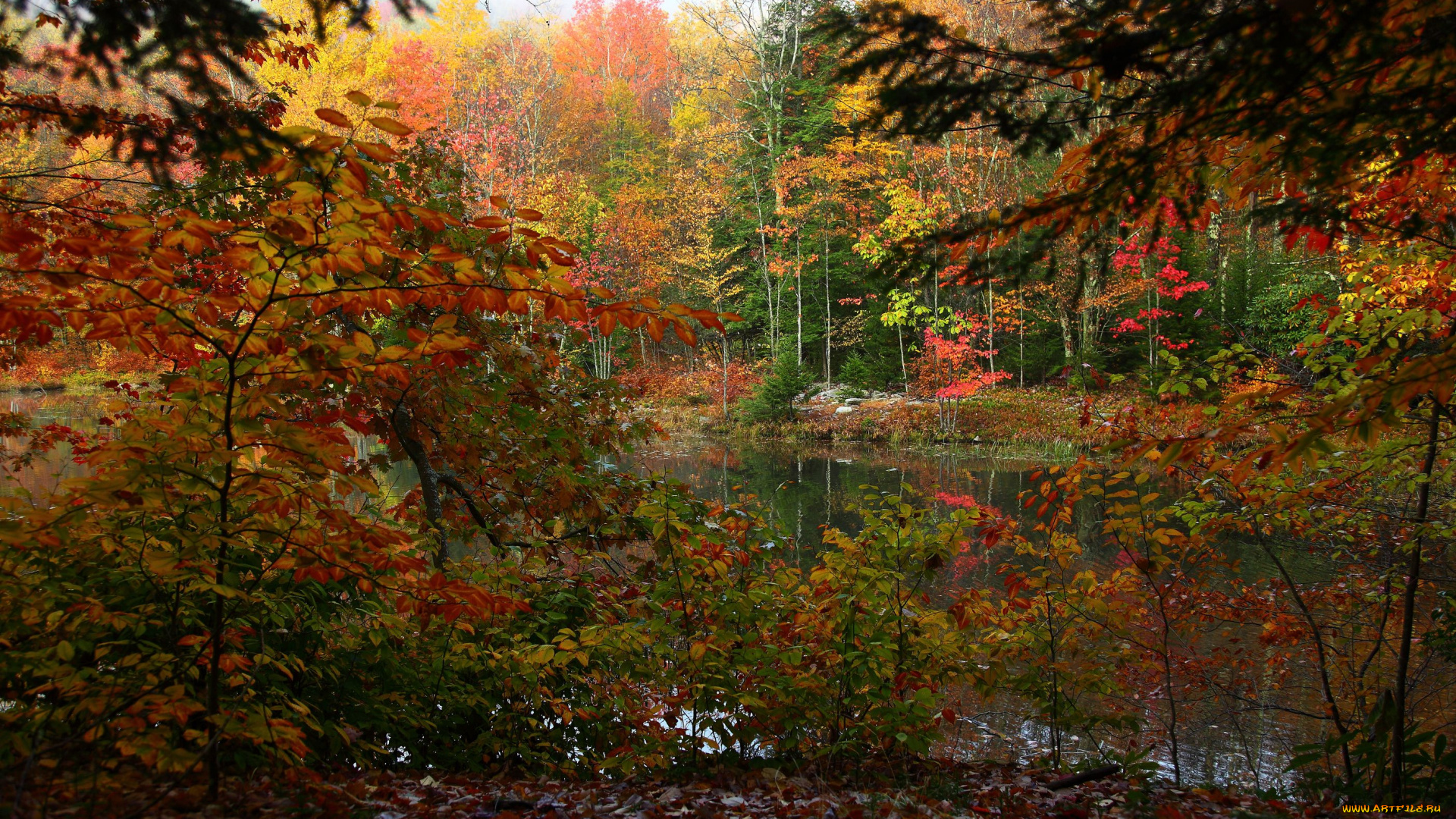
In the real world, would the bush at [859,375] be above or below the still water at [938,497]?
above

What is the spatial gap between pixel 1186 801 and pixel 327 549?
10.5ft

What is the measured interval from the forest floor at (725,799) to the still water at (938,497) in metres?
0.96

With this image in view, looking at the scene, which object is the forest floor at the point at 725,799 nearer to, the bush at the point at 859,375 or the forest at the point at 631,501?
the forest at the point at 631,501

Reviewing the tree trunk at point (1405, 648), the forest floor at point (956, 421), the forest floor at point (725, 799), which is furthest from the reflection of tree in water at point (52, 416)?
the tree trunk at point (1405, 648)

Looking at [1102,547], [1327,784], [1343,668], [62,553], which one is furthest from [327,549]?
[1102,547]

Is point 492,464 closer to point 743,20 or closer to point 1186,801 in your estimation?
point 1186,801

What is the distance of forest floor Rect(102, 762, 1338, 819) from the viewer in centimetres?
227

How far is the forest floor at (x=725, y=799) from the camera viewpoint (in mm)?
2266

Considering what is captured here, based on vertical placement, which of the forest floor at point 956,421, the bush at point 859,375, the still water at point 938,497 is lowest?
the still water at point 938,497

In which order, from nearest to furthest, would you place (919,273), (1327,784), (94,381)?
(919,273) → (1327,784) → (94,381)

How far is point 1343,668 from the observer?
13.6ft

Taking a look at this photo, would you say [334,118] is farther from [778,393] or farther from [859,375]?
[859,375]

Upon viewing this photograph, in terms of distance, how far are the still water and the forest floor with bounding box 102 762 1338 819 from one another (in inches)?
38.0

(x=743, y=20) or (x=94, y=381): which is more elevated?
(x=743, y=20)
